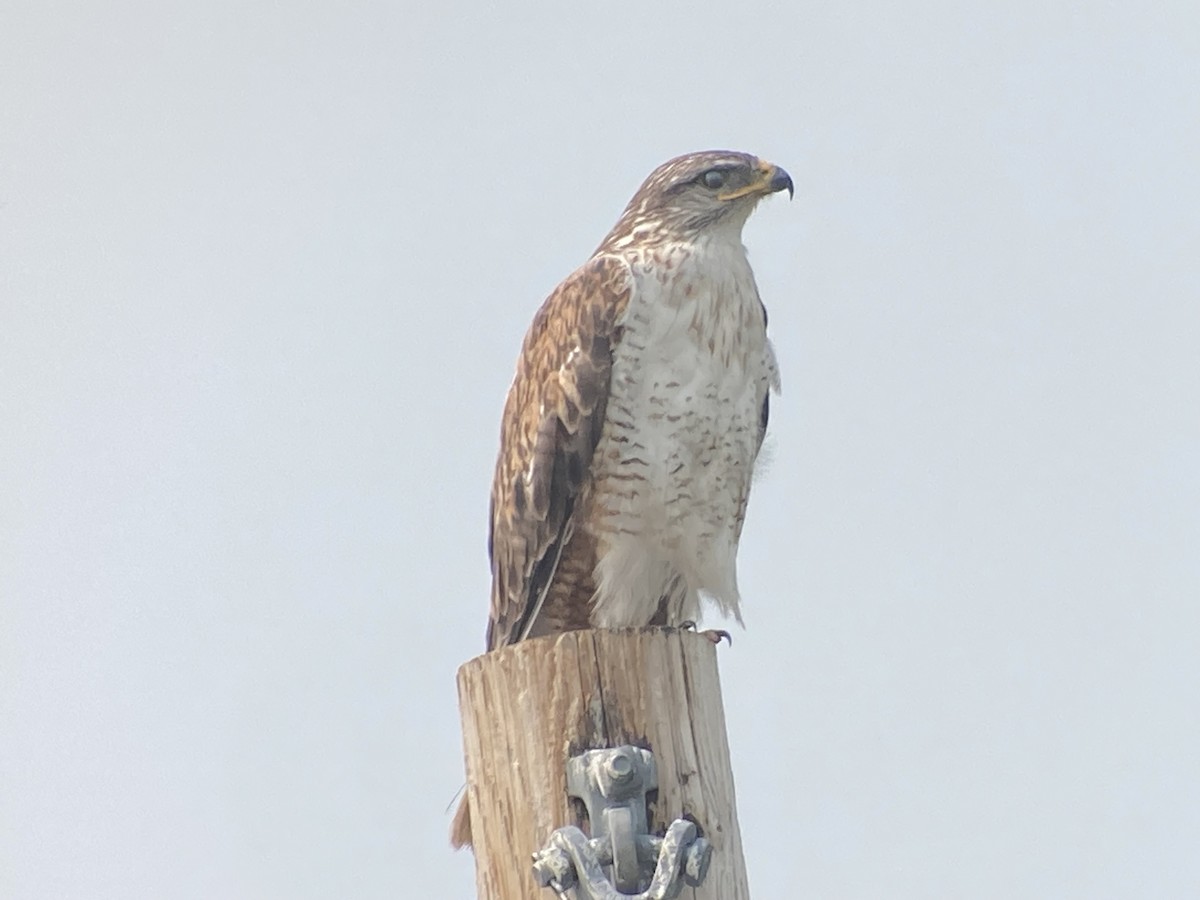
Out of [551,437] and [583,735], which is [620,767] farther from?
[551,437]

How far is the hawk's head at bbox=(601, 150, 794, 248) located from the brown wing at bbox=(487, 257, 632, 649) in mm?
327

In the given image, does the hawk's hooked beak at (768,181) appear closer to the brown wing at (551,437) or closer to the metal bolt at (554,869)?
the brown wing at (551,437)

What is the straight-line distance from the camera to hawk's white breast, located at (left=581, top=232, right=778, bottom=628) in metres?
5.19

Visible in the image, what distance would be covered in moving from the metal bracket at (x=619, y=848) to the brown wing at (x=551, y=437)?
209 cm

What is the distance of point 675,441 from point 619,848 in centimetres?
211

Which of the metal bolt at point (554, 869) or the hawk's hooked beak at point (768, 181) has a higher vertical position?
the hawk's hooked beak at point (768, 181)

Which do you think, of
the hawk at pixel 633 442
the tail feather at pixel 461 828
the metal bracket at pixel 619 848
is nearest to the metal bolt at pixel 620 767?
the metal bracket at pixel 619 848

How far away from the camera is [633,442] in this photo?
17.0 ft

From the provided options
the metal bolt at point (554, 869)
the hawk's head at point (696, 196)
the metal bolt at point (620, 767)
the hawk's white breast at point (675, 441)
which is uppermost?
the hawk's head at point (696, 196)

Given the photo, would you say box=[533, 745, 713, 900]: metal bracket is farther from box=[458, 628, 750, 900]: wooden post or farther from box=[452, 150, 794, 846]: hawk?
box=[452, 150, 794, 846]: hawk

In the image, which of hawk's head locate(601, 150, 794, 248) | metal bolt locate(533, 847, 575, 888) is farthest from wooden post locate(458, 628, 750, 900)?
hawk's head locate(601, 150, 794, 248)

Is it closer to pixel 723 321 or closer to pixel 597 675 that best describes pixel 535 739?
pixel 597 675

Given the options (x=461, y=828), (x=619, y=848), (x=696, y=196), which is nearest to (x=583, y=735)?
(x=619, y=848)

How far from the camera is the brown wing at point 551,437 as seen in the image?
207 inches
